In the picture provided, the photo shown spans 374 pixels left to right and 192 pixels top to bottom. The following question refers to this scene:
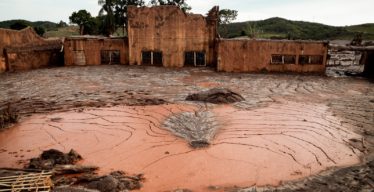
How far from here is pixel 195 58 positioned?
846 inches

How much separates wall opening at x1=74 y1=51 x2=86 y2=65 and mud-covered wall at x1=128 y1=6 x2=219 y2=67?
403 cm

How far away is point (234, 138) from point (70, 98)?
7.19m

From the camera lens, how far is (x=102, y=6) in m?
35.3

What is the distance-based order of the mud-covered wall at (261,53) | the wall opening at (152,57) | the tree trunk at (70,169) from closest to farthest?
the tree trunk at (70,169), the mud-covered wall at (261,53), the wall opening at (152,57)

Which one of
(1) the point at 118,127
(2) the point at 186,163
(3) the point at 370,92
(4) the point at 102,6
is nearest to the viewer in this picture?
(2) the point at 186,163

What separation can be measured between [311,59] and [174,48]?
10.7 metres

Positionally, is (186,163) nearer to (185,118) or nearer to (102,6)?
(185,118)

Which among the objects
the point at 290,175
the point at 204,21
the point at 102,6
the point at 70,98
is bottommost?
the point at 290,175

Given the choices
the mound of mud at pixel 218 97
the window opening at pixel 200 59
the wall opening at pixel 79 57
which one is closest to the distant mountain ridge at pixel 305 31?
the window opening at pixel 200 59

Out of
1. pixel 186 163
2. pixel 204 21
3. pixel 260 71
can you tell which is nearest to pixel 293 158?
pixel 186 163

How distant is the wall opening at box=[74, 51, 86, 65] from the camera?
21.0m

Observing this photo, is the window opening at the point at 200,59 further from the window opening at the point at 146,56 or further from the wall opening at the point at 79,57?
the wall opening at the point at 79,57

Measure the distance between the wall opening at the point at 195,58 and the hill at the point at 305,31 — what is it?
1373cm

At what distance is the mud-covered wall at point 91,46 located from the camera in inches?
818
